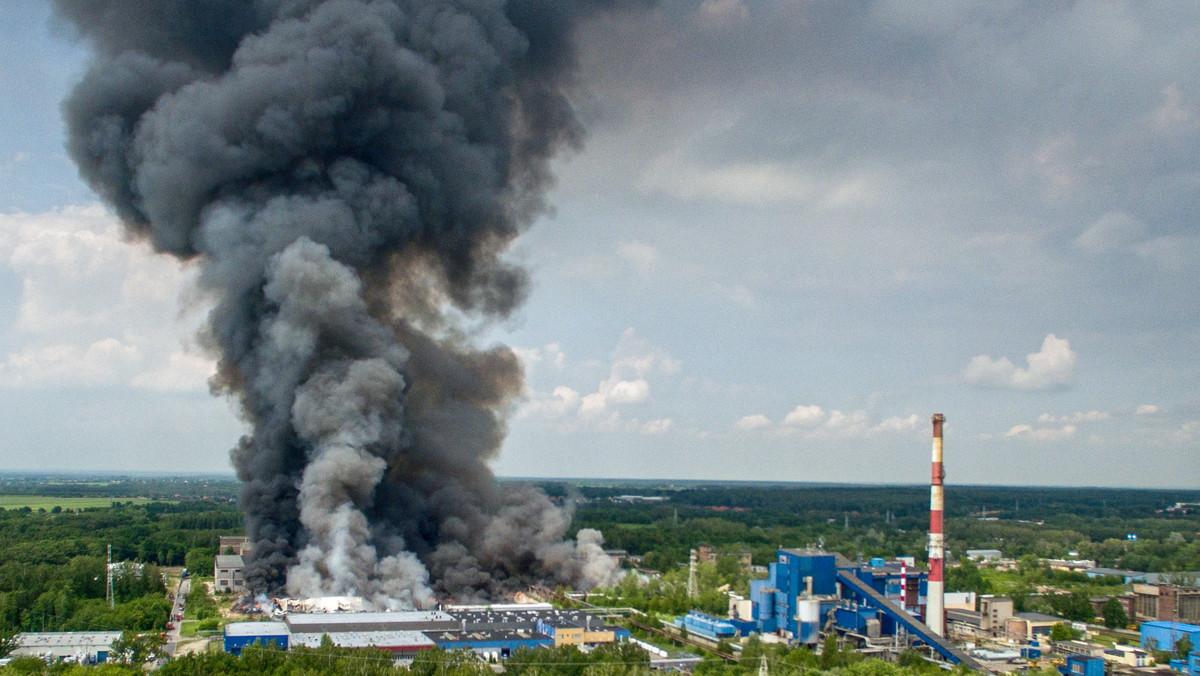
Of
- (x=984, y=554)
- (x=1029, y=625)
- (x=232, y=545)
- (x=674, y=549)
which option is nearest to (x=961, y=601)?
(x=1029, y=625)

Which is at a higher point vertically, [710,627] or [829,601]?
[829,601]

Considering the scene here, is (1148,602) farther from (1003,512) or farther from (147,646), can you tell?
(1003,512)

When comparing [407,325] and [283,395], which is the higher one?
[407,325]

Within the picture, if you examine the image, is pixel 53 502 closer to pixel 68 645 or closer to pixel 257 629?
pixel 68 645

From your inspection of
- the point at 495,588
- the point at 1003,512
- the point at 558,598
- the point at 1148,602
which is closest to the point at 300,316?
the point at 495,588

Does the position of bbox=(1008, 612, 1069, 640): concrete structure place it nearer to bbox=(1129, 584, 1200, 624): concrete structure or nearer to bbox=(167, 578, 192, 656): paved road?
bbox=(1129, 584, 1200, 624): concrete structure

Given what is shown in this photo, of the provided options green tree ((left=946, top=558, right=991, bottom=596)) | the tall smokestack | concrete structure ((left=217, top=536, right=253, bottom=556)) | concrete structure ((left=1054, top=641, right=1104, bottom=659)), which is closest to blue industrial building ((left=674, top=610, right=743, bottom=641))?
the tall smokestack
